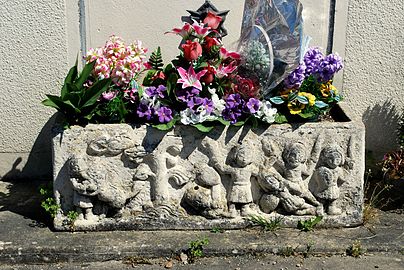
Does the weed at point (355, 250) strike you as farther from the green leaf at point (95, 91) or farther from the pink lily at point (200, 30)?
the green leaf at point (95, 91)

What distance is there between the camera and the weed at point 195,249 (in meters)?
4.02

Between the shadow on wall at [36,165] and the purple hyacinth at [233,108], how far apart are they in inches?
71.0

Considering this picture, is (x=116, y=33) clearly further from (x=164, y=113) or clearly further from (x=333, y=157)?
(x=333, y=157)

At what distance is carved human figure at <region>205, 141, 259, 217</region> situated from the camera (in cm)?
418

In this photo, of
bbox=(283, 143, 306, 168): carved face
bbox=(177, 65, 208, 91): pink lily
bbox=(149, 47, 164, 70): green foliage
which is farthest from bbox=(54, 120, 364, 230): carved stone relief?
A: bbox=(149, 47, 164, 70): green foliage

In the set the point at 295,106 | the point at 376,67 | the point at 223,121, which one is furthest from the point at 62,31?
the point at 376,67

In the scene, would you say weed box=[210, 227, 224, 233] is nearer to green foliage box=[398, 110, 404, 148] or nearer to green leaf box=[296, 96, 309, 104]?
green leaf box=[296, 96, 309, 104]

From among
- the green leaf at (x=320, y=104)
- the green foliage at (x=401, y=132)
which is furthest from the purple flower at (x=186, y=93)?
the green foliage at (x=401, y=132)

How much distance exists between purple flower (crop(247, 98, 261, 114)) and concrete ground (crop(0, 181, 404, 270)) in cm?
85

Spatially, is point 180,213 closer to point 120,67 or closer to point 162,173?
point 162,173

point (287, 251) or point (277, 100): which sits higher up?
point (277, 100)

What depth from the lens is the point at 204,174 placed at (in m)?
4.21

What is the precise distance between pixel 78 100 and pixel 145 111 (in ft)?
1.51

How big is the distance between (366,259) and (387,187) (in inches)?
35.3
